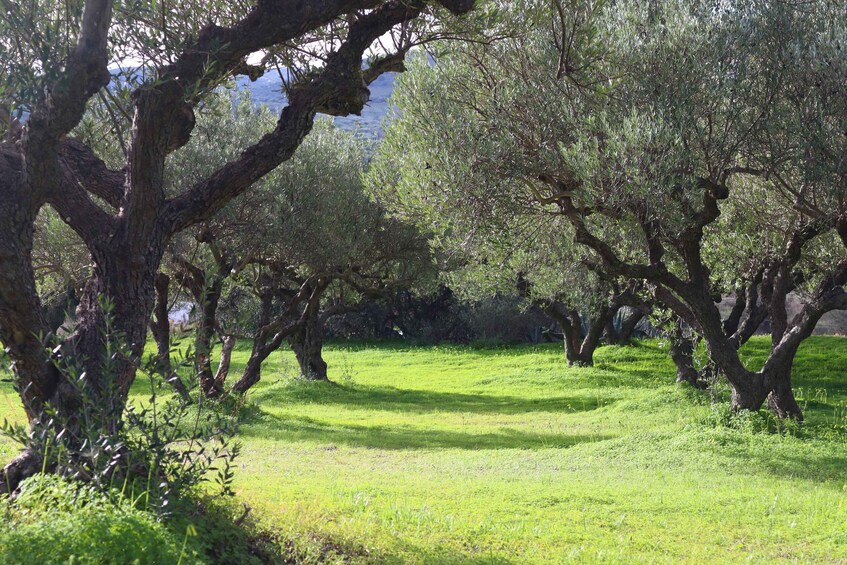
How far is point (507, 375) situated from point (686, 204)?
17379 millimetres

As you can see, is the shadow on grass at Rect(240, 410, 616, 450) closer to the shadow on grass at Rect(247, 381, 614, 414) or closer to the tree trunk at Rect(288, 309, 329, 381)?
the shadow on grass at Rect(247, 381, 614, 414)

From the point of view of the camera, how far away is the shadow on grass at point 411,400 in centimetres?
2269

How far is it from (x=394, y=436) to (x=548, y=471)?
5446 mm

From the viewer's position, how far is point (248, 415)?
60.5ft

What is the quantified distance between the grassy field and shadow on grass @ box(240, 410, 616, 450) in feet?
0.21

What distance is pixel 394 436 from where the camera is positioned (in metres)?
17.5

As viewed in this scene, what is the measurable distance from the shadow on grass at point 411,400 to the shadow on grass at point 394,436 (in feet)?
13.2

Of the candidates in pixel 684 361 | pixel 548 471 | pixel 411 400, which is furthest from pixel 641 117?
pixel 411 400

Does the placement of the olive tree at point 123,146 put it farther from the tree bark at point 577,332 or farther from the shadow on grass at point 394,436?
the tree bark at point 577,332

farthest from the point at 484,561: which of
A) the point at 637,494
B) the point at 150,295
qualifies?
the point at 637,494

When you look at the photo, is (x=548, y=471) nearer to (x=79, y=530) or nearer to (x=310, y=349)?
(x=79, y=530)

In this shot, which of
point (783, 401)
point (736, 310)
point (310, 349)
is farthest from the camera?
point (310, 349)

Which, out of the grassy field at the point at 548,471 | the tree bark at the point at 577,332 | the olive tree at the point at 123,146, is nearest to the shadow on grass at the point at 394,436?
the grassy field at the point at 548,471

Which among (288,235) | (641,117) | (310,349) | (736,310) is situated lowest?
(310,349)
